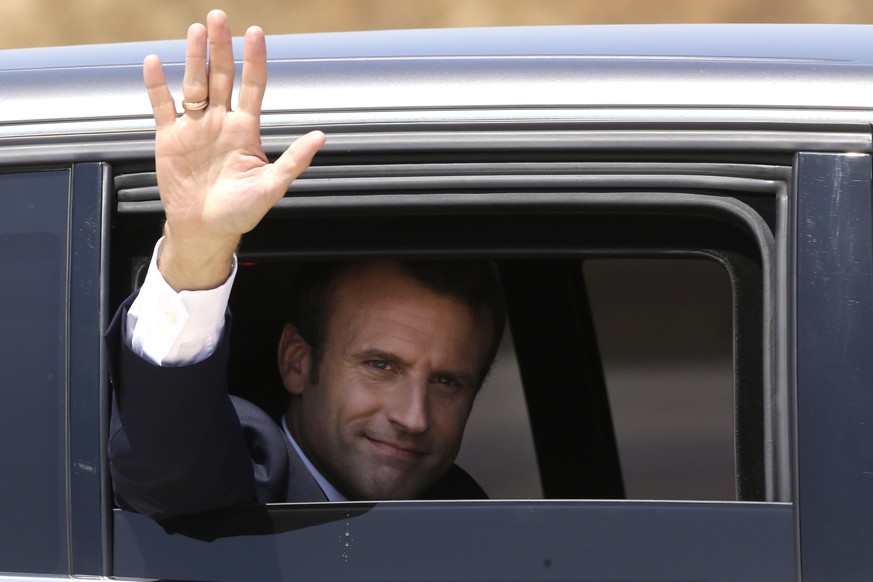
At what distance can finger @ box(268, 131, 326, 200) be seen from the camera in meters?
1.44

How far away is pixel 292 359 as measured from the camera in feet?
7.70

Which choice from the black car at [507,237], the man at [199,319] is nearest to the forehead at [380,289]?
the man at [199,319]

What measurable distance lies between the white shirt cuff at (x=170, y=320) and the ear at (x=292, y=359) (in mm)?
747

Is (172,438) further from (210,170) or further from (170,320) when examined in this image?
(210,170)

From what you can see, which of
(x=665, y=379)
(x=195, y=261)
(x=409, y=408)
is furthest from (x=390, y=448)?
(x=665, y=379)

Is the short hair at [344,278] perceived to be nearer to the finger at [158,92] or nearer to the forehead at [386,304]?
the forehead at [386,304]

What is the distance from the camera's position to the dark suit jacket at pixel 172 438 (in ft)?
5.03

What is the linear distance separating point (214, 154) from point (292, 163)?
127mm

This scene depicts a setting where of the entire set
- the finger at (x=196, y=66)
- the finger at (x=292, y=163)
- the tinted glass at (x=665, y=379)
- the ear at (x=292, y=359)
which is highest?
the tinted glass at (x=665, y=379)

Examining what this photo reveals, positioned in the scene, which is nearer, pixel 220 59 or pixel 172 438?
pixel 220 59

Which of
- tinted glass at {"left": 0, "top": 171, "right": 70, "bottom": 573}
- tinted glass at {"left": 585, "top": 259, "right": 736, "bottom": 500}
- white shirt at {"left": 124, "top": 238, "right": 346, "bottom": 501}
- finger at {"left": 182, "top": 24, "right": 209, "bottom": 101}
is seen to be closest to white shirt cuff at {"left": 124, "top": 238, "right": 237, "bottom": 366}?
Result: white shirt at {"left": 124, "top": 238, "right": 346, "bottom": 501}

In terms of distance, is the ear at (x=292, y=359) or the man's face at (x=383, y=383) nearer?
the man's face at (x=383, y=383)

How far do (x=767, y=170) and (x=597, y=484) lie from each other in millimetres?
1464

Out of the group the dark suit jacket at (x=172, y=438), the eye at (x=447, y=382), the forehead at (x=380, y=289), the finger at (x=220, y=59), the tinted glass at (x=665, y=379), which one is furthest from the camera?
the tinted glass at (x=665, y=379)
